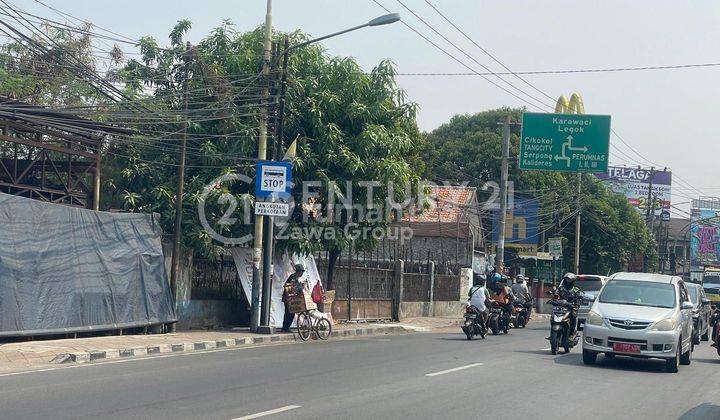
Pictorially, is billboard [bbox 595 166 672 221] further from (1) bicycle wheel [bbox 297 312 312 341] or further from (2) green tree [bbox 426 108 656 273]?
(1) bicycle wheel [bbox 297 312 312 341]

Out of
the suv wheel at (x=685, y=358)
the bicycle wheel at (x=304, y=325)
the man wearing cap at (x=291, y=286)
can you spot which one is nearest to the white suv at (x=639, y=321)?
the suv wheel at (x=685, y=358)

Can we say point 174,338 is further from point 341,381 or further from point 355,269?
point 355,269

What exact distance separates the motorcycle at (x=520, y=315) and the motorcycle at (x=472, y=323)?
7.25 meters

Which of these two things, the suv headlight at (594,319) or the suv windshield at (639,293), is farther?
the suv windshield at (639,293)

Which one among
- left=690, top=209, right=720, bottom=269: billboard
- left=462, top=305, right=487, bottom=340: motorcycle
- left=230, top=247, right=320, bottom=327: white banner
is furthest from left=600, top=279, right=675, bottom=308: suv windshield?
left=690, top=209, right=720, bottom=269: billboard

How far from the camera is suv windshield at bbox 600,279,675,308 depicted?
16172 mm

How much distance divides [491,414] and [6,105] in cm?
1224

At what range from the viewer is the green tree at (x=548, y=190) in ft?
170

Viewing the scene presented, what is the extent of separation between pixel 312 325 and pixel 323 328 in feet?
1.66

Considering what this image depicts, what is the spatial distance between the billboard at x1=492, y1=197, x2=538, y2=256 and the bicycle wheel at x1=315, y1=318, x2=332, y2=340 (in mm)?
30929

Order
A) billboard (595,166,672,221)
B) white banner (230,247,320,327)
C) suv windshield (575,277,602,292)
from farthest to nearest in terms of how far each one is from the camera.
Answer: billboard (595,166,672,221) < suv windshield (575,277,602,292) < white banner (230,247,320,327)

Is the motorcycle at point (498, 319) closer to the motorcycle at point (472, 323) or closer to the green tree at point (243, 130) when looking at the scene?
the motorcycle at point (472, 323)

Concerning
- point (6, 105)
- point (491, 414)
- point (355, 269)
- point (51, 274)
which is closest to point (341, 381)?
point (491, 414)

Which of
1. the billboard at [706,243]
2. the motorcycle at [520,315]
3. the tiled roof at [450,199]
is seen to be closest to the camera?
the motorcycle at [520,315]
